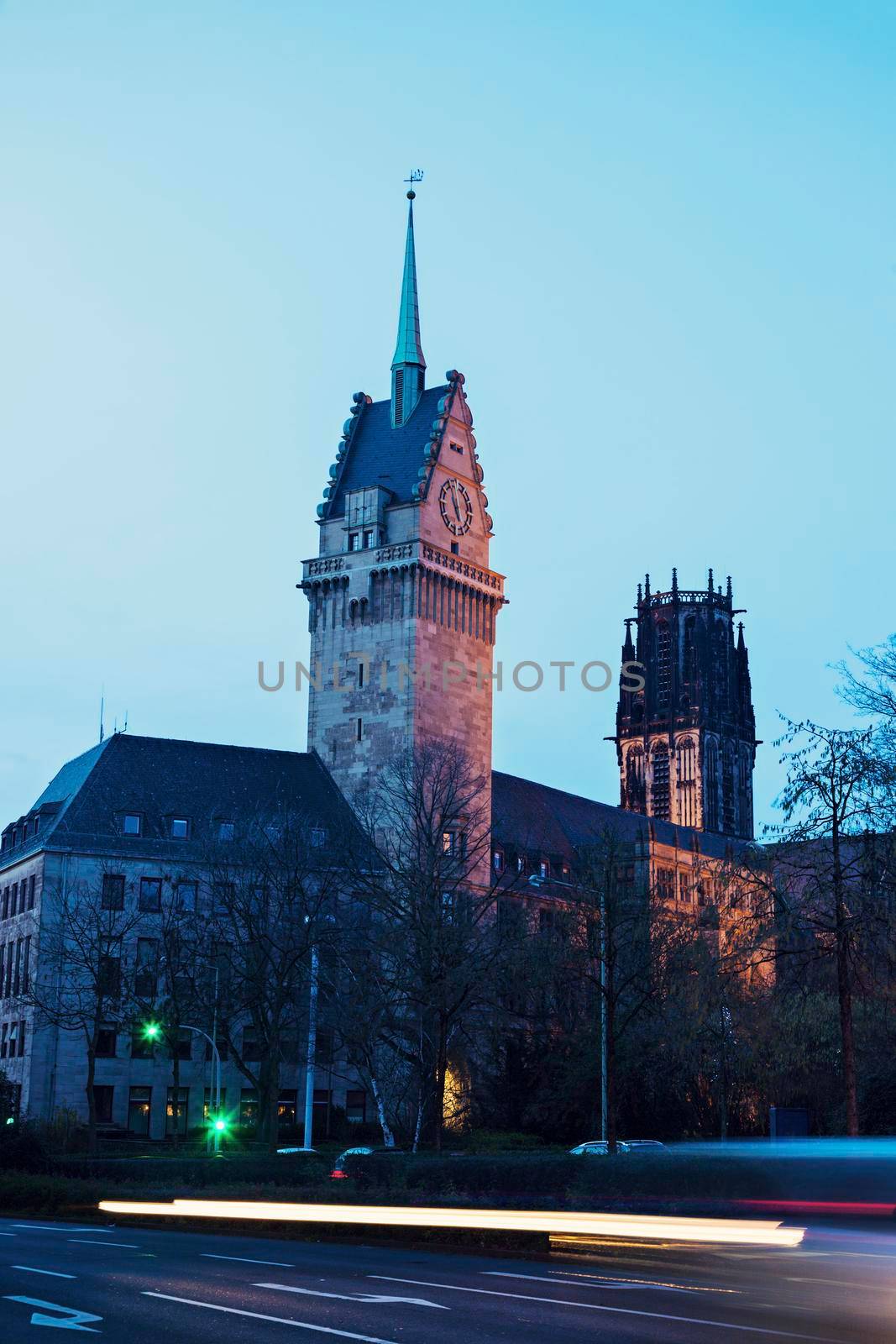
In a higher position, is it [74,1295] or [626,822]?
[626,822]

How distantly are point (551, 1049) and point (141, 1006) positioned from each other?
16749 millimetres

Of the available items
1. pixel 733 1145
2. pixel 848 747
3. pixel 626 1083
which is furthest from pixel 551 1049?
pixel 733 1145

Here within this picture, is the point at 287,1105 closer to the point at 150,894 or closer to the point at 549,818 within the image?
the point at 150,894

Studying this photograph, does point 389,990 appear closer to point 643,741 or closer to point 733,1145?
point 733,1145

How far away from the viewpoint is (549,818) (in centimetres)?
11019

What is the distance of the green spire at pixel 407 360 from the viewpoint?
9288cm

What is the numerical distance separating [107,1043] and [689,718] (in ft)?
274

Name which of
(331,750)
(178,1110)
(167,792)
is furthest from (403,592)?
(178,1110)

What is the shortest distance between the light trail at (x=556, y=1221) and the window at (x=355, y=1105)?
5656 cm

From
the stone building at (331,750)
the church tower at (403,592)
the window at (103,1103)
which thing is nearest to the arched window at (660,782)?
the stone building at (331,750)

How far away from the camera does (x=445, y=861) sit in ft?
172

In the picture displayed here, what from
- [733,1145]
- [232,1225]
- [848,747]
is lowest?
[232,1225]

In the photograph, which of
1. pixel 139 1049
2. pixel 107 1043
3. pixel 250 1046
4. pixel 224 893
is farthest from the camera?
pixel 250 1046

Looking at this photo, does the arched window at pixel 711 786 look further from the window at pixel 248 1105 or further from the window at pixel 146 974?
the window at pixel 146 974
